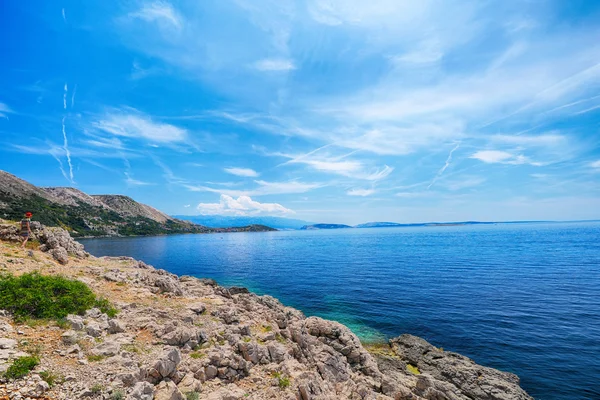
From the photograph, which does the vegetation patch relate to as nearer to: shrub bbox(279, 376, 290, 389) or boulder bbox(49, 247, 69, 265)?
shrub bbox(279, 376, 290, 389)

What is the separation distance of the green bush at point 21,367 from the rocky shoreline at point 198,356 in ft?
0.84

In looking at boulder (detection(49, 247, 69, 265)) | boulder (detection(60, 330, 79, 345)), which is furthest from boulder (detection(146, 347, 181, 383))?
boulder (detection(49, 247, 69, 265))

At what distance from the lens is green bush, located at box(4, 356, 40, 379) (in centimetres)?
962

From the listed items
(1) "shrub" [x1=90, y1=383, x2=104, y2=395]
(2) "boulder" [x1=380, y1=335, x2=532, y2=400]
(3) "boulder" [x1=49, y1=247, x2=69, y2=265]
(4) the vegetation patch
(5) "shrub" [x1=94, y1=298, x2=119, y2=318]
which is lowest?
(4) the vegetation patch

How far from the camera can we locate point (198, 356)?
14414 millimetres

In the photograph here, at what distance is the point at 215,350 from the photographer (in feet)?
48.6

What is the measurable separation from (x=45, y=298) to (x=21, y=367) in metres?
7.34

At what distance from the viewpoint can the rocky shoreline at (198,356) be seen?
36.3ft

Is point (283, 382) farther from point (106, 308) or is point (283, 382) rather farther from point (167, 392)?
point (106, 308)

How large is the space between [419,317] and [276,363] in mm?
26890

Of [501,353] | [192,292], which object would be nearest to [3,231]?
[192,292]

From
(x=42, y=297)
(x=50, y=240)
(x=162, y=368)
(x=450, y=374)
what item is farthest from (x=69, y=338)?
(x=450, y=374)

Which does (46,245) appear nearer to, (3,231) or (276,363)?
(3,231)

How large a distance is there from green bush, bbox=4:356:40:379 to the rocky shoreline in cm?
26
